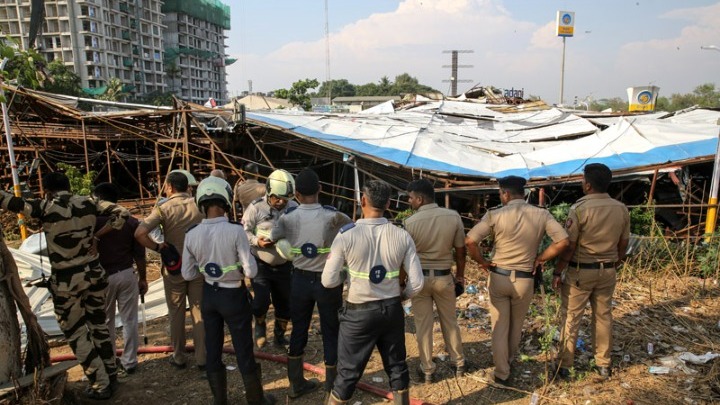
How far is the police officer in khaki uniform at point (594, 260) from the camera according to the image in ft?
11.6

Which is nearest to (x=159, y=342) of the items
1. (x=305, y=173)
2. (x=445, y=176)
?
(x=305, y=173)

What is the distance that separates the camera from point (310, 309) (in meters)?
3.52

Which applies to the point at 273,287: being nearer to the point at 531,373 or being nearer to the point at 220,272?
the point at 220,272

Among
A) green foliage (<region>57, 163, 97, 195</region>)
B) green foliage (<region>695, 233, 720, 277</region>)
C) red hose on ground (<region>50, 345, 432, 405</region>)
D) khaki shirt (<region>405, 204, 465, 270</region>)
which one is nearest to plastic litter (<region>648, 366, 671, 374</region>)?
khaki shirt (<region>405, 204, 465, 270</region>)

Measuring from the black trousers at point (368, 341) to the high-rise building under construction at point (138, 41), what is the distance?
50673 millimetres

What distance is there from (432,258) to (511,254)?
2.06 ft

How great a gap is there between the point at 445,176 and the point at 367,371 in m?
4.50

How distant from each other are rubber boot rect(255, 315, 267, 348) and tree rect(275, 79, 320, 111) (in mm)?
31206

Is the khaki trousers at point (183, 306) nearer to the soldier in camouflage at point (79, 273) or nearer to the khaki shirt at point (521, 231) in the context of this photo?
the soldier in camouflage at point (79, 273)

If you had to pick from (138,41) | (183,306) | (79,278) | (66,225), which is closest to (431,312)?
(183,306)

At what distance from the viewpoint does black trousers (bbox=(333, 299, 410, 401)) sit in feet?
9.24

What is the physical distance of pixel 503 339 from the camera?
3592mm

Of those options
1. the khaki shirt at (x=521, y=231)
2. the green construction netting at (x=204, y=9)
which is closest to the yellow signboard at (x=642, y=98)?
the khaki shirt at (x=521, y=231)

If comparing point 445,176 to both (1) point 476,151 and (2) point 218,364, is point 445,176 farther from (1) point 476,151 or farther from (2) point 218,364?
(2) point 218,364
